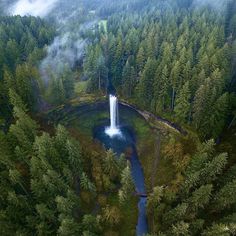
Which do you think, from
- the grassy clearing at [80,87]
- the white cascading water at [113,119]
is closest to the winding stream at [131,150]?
the white cascading water at [113,119]

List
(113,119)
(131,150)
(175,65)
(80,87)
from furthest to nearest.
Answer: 1. (80,87)
2. (113,119)
3. (131,150)
4. (175,65)

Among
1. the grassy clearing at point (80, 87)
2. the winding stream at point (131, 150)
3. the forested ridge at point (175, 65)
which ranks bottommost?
the winding stream at point (131, 150)

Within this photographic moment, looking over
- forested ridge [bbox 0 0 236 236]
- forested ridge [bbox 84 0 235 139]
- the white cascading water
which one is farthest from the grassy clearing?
the white cascading water

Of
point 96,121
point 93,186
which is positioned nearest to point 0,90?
point 96,121

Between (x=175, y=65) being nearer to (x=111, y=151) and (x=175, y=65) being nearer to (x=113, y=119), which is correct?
(x=113, y=119)

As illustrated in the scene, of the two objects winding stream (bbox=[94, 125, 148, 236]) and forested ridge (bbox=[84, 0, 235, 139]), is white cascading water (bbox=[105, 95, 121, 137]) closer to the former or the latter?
winding stream (bbox=[94, 125, 148, 236])

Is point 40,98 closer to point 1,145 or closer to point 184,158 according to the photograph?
point 1,145

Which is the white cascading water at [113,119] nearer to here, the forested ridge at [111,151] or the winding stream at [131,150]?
the winding stream at [131,150]

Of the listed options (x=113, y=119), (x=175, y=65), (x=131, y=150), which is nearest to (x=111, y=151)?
(x=131, y=150)
